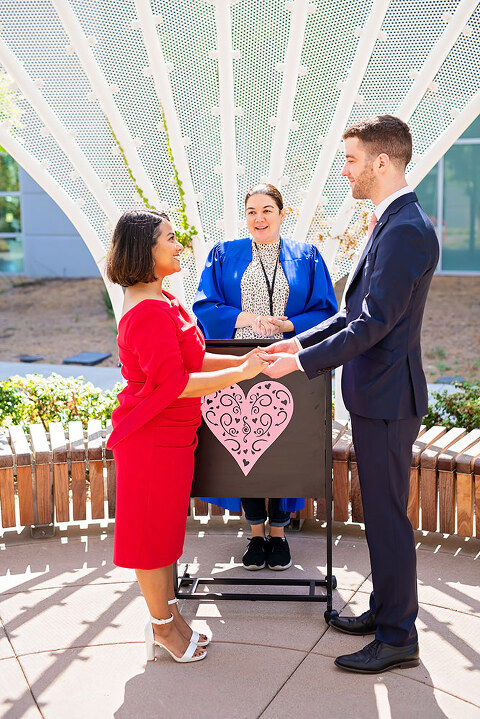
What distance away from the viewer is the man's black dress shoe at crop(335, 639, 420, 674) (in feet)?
10.9

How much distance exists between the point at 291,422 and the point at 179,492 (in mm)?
721

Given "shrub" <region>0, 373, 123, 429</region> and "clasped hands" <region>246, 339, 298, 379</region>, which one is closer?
"clasped hands" <region>246, 339, 298, 379</region>

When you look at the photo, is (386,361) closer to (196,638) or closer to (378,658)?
(378,658)

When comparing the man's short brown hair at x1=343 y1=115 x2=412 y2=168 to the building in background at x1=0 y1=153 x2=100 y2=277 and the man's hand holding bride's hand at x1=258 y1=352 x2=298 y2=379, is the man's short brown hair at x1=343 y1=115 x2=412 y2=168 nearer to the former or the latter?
the man's hand holding bride's hand at x1=258 y1=352 x2=298 y2=379

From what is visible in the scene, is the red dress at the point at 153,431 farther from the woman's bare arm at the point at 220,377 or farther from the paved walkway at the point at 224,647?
the paved walkway at the point at 224,647

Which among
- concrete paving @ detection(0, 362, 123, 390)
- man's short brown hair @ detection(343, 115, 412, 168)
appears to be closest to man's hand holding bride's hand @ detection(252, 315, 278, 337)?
man's short brown hair @ detection(343, 115, 412, 168)

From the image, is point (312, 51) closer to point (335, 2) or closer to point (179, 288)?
point (335, 2)

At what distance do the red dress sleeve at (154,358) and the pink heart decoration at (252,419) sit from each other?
2.27 feet

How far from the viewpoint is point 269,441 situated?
379 centimetres

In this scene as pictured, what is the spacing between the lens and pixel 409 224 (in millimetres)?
3139

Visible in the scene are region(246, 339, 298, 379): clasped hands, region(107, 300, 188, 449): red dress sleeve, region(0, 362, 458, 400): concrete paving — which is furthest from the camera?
region(0, 362, 458, 400): concrete paving

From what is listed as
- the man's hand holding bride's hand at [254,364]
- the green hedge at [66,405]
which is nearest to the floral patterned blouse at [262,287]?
the man's hand holding bride's hand at [254,364]

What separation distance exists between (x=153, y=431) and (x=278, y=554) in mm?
1520

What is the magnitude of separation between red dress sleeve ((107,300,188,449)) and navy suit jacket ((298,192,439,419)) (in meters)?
0.56
